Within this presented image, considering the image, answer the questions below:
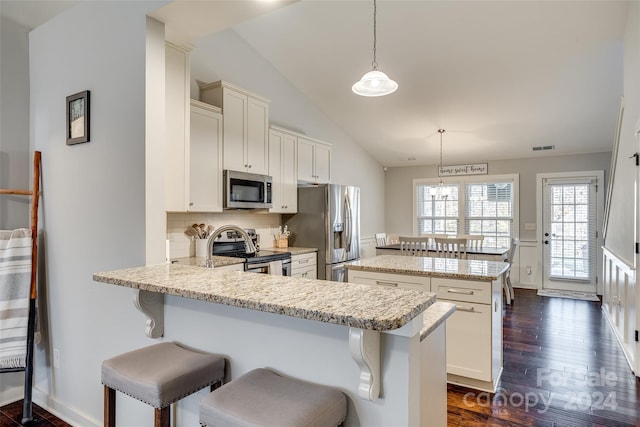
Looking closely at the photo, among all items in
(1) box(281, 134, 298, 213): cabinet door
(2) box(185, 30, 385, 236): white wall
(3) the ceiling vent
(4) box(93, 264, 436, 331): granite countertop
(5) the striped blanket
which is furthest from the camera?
(3) the ceiling vent

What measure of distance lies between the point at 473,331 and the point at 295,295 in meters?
1.95

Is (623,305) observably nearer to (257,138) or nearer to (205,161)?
(257,138)

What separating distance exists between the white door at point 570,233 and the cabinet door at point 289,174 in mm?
4548

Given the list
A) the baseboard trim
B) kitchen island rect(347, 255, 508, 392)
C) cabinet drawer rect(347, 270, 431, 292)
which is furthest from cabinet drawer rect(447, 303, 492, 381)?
the baseboard trim

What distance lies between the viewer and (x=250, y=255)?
3510mm

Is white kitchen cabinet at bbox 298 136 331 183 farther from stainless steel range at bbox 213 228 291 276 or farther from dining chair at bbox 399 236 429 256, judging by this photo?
dining chair at bbox 399 236 429 256

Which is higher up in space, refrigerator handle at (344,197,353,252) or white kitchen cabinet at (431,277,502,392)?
refrigerator handle at (344,197,353,252)

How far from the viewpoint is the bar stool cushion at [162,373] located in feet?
4.16

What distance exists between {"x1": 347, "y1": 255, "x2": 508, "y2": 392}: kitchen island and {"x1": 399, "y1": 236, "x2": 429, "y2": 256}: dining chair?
1.74 m

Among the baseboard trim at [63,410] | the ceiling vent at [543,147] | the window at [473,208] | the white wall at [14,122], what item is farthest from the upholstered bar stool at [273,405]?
the ceiling vent at [543,147]

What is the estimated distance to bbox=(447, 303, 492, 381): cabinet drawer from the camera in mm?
2555

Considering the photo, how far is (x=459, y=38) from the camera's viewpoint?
146 inches

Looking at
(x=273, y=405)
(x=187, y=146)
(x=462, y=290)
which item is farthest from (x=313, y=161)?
→ (x=273, y=405)

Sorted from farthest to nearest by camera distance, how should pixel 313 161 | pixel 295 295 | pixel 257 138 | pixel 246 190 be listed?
pixel 313 161 < pixel 257 138 < pixel 246 190 < pixel 295 295
